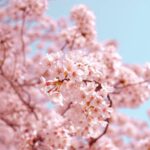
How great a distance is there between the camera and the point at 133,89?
8.09 meters

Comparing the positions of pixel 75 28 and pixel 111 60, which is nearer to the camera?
pixel 111 60

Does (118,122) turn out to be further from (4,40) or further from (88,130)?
(88,130)

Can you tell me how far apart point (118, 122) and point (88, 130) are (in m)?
12.0

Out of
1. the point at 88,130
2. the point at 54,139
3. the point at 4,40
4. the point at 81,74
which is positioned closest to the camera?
the point at 81,74

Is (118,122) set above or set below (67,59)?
above

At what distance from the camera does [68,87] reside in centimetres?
389

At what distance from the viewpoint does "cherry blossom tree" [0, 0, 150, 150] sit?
3932mm

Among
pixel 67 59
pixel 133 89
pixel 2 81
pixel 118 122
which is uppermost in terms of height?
pixel 118 122

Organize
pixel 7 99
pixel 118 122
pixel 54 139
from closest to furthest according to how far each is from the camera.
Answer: pixel 54 139 → pixel 7 99 → pixel 118 122

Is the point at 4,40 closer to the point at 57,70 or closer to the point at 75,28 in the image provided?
the point at 75,28

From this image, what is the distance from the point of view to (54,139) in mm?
5383

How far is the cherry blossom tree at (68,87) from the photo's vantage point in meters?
3.93

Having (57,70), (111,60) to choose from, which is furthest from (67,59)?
(111,60)

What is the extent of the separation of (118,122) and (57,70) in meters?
12.6
